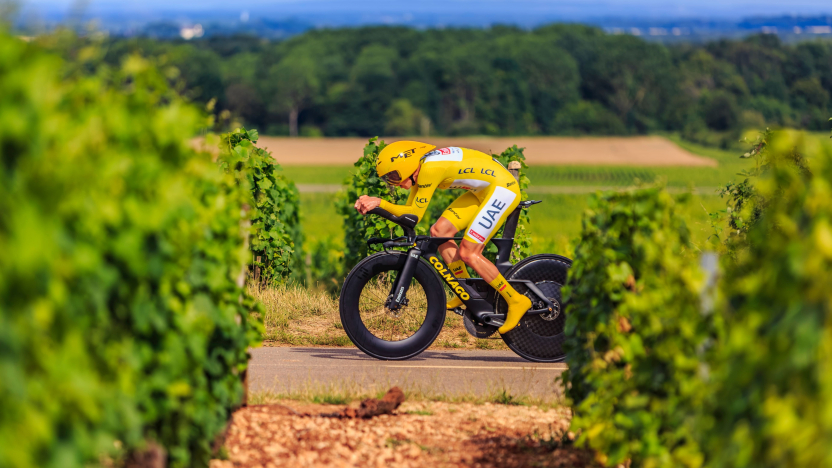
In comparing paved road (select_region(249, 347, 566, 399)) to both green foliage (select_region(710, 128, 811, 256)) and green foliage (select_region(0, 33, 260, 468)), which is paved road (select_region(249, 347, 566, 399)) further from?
green foliage (select_region(0, 33, 260, 468))

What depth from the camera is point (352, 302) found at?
7.23 metres

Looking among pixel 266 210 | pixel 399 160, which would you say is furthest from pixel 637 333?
pixel 266 210

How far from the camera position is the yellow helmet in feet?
23.2

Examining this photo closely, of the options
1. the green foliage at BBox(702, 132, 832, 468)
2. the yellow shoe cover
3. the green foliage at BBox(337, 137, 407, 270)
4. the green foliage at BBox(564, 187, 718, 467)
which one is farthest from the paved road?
the green foliage at BBox(702, 132, 832, 468)

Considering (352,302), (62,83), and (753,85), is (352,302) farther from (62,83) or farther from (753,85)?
(753,85)

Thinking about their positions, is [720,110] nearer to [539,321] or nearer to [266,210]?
[266,210]

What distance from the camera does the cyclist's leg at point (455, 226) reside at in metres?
7.25

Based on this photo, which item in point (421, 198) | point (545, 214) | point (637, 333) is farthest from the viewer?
point (545, 214)

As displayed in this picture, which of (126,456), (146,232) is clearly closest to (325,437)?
(126,456)

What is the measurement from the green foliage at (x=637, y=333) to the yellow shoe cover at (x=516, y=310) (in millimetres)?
2428

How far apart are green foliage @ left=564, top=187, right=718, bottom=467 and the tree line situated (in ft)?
383

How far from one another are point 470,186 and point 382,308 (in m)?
1.35

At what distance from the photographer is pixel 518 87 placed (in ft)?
440

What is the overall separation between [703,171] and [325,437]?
79.1 metres
